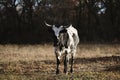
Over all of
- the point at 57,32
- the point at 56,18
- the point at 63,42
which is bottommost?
the point at 56,18

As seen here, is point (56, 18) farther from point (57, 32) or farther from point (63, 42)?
point (57, 32)

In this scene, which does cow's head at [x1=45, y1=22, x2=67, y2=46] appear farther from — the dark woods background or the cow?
the dark woods background

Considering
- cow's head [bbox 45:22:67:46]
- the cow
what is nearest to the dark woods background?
the cow

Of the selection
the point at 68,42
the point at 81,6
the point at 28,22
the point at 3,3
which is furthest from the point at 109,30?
the point at 68,42

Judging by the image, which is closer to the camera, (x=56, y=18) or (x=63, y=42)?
(x=63, y=42)

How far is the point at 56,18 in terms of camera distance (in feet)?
152


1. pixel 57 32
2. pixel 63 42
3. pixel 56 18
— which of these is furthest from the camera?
pixel 56 18

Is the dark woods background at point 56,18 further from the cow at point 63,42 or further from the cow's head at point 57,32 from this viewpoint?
the cow's head at point 57,32

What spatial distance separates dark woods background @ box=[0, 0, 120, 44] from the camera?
4366 cm

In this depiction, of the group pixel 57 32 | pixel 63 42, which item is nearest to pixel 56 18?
pixel 63 42

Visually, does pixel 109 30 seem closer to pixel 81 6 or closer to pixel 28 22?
pixel 81 6

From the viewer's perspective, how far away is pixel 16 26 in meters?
45.5

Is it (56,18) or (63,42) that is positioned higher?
(63,42)

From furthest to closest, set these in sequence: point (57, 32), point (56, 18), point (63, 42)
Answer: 1. point (56, 18)
2. point (63, 42)
3. point (57, 32)
